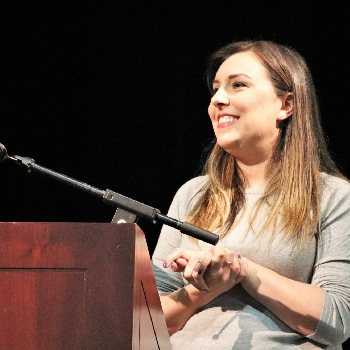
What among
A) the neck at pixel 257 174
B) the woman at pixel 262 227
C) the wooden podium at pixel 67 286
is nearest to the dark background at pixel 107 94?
the woman at pixel 262 227

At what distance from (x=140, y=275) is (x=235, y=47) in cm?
134

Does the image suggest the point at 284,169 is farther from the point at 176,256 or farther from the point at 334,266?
the point at 176,256

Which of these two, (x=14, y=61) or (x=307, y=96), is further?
(x=14, y=61)

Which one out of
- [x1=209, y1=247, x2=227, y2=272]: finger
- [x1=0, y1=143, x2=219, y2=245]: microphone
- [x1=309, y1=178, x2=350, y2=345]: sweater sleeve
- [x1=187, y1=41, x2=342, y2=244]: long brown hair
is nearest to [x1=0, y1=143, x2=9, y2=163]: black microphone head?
[x1=0, y1=143, x2=219, y2=245]: microphone

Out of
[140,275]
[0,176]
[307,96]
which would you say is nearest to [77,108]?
[0,176]

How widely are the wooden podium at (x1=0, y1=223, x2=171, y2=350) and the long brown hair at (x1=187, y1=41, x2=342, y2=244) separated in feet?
3.05

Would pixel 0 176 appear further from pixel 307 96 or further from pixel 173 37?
pixel 307 96

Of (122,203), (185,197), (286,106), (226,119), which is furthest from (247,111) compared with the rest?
(122,203)

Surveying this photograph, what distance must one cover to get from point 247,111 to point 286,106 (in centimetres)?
18

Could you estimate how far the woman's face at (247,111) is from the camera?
189cm

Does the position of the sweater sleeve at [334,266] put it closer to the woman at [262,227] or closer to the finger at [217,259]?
the woman at [262,227]

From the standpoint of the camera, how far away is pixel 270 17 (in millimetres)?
2463

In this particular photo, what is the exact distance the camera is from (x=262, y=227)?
1758 millimetres

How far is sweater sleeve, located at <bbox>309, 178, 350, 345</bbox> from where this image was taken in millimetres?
1583
